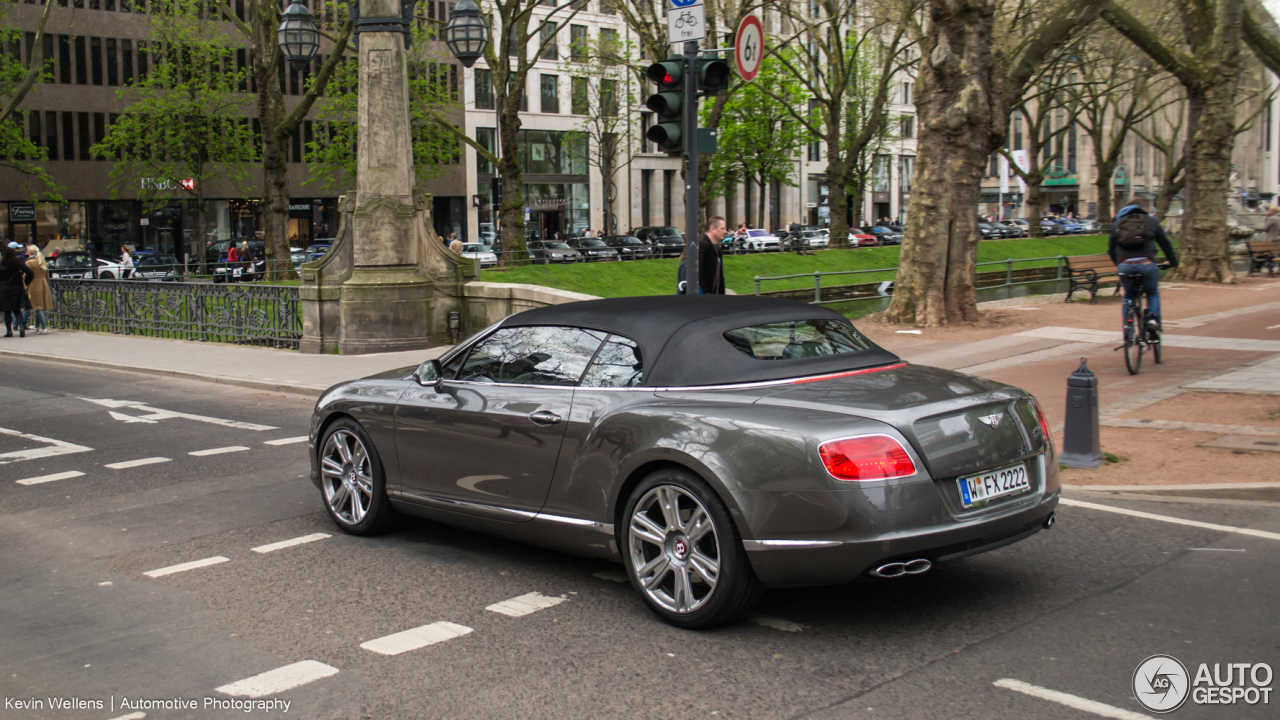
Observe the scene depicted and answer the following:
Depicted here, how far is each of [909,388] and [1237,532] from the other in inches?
105

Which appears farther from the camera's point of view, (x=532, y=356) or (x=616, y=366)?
(x=532, y=356)

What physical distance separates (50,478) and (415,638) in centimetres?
540

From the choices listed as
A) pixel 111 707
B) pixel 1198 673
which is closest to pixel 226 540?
pixel 111 707

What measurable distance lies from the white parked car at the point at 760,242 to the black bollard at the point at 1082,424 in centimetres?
4825

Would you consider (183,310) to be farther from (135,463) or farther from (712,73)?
(712,73)

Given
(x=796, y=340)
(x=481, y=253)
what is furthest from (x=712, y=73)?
(x=481, y=253)

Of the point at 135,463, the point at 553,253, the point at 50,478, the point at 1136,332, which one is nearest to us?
the point at 50,478

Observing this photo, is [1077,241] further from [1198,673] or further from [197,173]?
[1198,673]

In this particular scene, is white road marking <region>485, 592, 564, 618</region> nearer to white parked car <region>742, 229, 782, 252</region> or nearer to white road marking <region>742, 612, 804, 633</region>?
white road marking <region>742, 612, 804, 633</region>

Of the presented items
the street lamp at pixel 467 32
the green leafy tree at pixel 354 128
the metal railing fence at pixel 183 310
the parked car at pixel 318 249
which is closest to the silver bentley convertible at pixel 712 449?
the street lamp at pixel 467 32

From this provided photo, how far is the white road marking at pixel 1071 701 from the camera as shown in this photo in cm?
379

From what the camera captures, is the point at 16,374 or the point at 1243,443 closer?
the point at 1243,443

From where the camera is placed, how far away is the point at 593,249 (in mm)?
48500

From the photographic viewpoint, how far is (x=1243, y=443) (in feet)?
27.2
